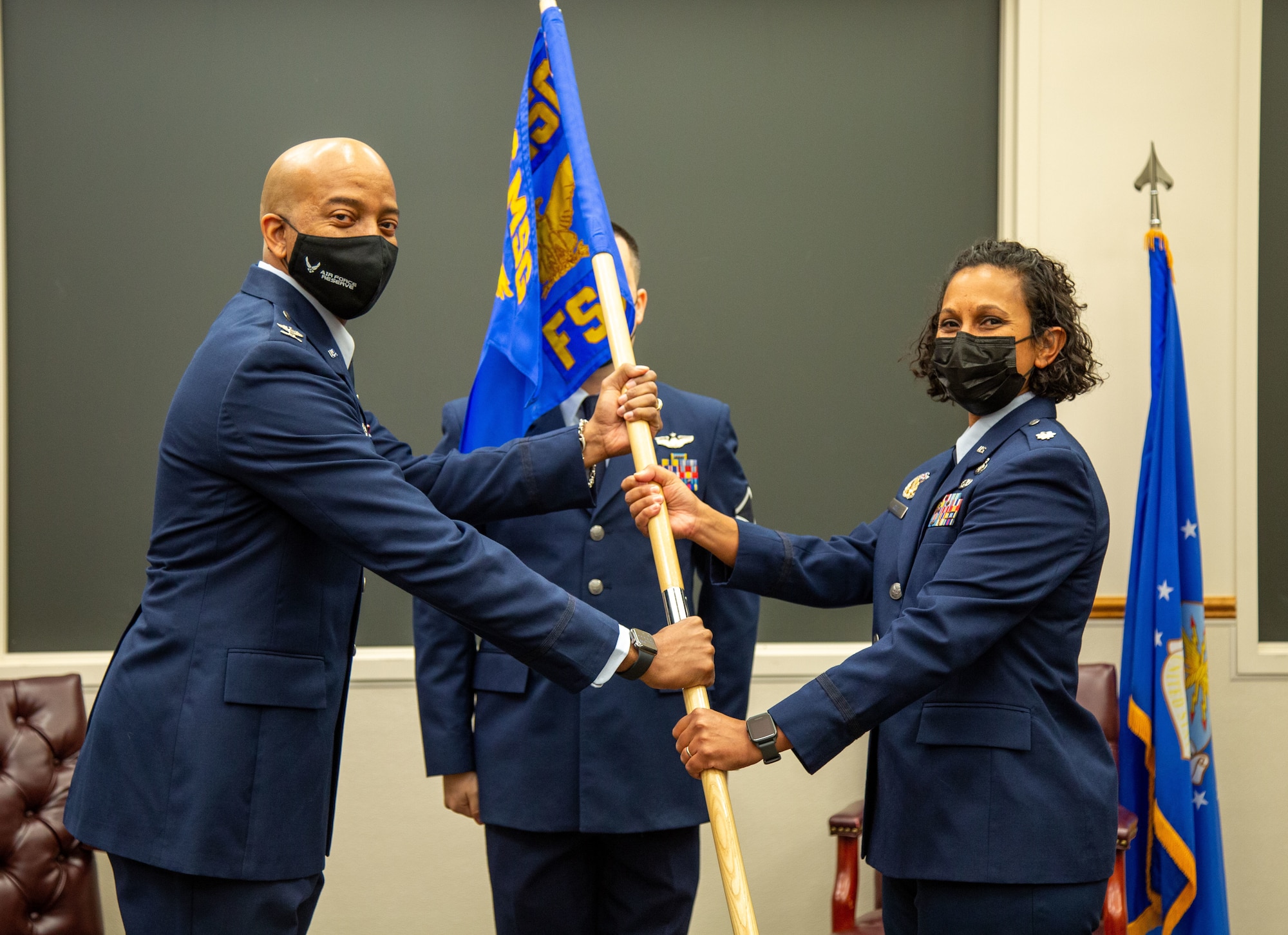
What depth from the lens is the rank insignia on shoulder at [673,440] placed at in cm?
220

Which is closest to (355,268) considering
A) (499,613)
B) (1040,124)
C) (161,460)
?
(161,460)

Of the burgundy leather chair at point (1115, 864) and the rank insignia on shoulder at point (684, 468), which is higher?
the rank insignia on shoulder at point (684, 468)

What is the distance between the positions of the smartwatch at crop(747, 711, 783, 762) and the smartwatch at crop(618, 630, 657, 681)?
0.59 feet

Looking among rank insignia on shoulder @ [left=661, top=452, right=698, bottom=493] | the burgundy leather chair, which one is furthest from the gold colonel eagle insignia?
the burgundy leather chair

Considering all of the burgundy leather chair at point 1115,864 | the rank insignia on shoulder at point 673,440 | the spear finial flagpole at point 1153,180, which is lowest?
the burgundy leather chair at point 1115,864

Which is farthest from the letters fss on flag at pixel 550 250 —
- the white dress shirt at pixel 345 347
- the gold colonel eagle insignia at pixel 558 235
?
the white dress shirt at pixel 345 347

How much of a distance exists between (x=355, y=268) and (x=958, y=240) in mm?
2146

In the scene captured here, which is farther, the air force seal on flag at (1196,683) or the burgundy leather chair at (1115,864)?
the air force seal on flag at (1196,683)

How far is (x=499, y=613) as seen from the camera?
5.35ft

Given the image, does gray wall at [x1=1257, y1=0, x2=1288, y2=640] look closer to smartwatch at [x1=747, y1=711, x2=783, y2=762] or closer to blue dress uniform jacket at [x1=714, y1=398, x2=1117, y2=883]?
blue dress uniform jacket at [x1=714, y1=398, x2=1117, y2=883]

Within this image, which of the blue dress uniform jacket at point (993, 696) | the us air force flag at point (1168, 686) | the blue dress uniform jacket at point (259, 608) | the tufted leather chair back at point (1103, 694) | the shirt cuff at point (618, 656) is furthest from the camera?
the tufted leather chair back at point (1103, 694)

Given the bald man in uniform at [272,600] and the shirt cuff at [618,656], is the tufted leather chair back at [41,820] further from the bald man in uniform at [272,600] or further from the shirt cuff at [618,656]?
the shirt cuff at [618,656]

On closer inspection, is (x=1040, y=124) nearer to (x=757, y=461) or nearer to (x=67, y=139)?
(x=757, y=461)

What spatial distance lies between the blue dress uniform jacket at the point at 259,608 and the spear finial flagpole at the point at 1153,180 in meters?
2.14
